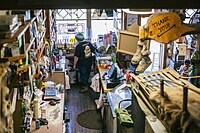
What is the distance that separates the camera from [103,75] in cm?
681

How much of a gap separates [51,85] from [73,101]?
181 cm

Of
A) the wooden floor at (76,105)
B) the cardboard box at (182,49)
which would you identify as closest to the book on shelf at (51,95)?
the wooden floor at (76,105)

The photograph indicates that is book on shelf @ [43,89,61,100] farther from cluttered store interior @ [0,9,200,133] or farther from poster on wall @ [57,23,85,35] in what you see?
poster on wall @ [57,23,85,35]

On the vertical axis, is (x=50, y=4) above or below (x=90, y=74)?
above

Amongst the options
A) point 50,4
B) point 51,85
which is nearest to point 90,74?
point 51,85

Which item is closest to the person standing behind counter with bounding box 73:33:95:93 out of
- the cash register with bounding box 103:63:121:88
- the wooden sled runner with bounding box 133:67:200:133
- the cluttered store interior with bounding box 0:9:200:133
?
the cluttered store interior with bounding box 0:9:200:133

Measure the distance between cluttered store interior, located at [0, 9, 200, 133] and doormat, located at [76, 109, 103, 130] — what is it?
0.8 inches

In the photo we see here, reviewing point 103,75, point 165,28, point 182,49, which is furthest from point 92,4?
point 182,49

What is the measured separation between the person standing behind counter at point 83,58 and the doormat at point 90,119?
141 cm

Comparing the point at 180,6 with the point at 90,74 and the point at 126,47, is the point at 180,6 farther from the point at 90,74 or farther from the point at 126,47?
the point at 90,74

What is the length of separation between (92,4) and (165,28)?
1.73 m

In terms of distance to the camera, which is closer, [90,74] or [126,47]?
[126,47]

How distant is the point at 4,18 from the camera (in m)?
2.88

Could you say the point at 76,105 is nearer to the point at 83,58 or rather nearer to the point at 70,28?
the point at 83,58
